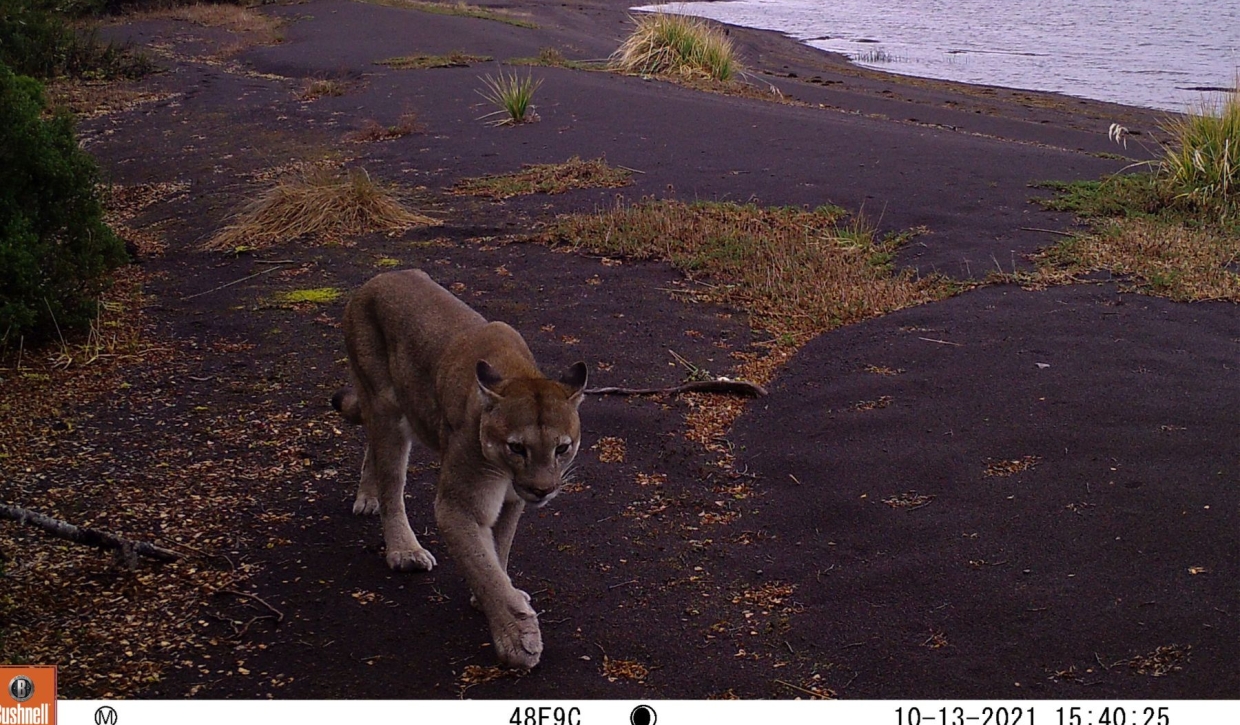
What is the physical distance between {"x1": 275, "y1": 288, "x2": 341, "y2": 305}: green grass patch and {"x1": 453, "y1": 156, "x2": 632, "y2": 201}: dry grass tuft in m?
3.39

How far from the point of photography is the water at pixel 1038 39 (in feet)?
94.6

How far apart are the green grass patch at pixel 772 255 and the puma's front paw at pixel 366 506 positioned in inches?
137

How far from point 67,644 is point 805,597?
2.79 metres

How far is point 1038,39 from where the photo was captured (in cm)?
3903

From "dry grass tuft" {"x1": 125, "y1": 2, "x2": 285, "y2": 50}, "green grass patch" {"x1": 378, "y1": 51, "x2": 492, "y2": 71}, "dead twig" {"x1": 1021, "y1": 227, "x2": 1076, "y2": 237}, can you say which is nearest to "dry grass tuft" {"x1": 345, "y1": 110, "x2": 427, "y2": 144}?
"green grass patch" {"x1": 378, "y1": 51, "x2": 492, "y2": 71}

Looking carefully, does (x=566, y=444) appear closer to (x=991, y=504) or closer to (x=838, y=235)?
(x=991, y=504)

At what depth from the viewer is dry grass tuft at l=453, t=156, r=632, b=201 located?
12.4 meters

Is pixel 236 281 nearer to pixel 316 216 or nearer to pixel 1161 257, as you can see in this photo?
pixel 316 216

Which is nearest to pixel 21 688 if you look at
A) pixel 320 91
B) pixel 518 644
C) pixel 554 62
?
pixel 518 644

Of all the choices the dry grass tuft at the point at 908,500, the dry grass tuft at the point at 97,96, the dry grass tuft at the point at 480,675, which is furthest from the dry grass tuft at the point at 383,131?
the dry grass tuft at the point at 480,675

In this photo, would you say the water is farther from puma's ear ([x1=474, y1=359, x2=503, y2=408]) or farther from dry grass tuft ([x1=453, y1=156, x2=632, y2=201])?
puma's ear ([x1=474, y1=359, x2=503, y2=408])

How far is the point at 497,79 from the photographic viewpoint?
66.5ft

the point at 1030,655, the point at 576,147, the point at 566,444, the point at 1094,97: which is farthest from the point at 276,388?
the point at 1094,97

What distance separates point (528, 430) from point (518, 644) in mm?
760
